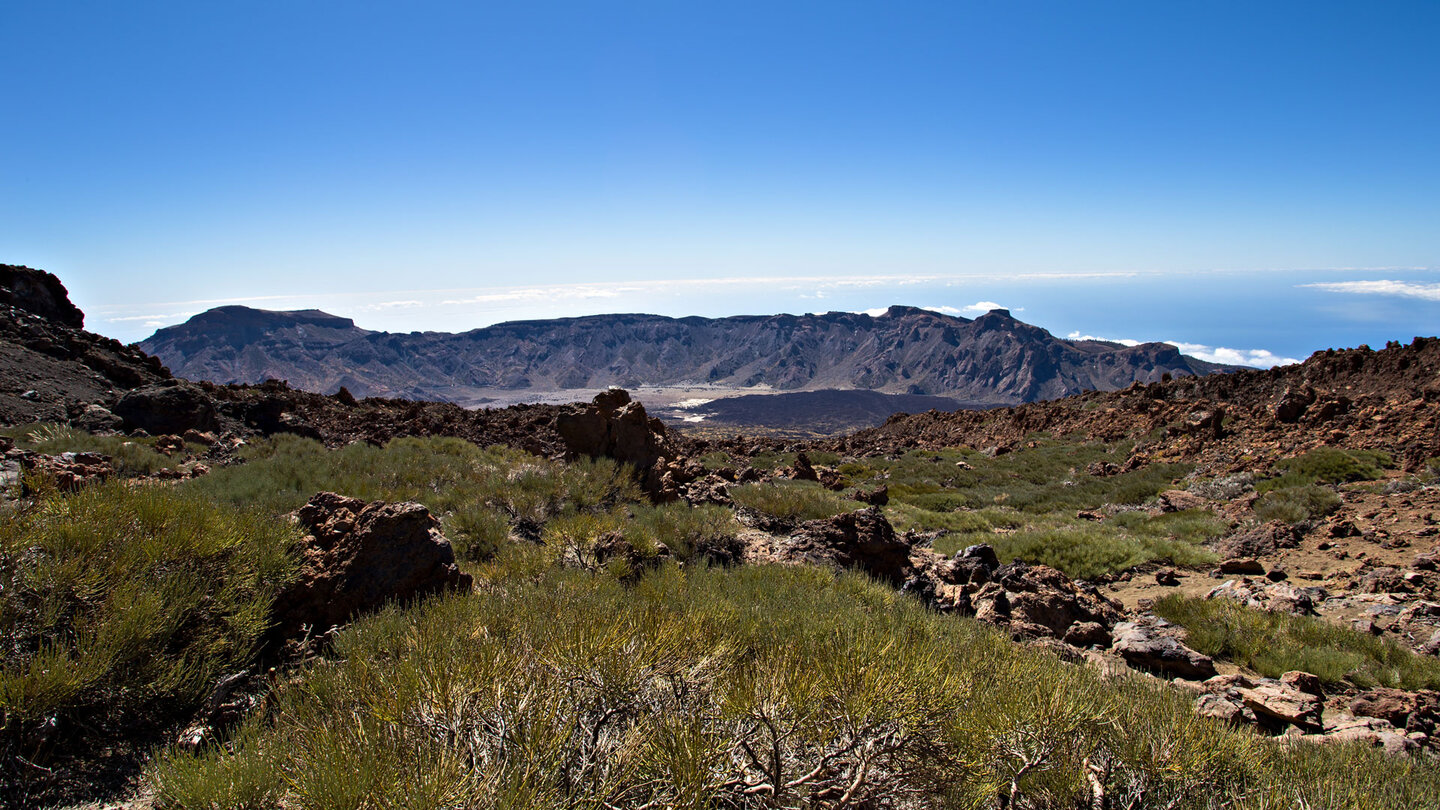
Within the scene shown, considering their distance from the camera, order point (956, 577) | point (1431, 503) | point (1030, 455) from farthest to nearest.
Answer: point (1030, 455)
point (1431, 503)
point (956, 577)

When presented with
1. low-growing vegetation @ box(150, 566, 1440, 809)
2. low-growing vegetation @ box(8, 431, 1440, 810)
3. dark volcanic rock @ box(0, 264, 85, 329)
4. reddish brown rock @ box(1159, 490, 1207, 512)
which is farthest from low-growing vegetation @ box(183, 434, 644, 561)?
dark volcanic rock @ box(0, 264, 85, 329)

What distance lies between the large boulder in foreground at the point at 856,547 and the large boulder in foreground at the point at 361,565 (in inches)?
169

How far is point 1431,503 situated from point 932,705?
42.7 feet

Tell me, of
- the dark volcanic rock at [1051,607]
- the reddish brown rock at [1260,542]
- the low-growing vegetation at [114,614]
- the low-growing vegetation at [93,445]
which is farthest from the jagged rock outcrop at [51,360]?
the reddish brown rock at [1260,542]

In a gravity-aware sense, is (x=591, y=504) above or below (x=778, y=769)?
below

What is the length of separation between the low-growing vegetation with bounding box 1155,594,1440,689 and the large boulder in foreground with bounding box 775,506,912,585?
3213mm

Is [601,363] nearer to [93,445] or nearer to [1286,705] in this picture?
[93,445]

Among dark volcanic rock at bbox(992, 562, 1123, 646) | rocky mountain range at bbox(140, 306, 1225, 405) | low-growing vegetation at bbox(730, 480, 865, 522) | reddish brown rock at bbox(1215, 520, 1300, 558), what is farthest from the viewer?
rocky mountain range at bbox(140, 306, 1225, 405)

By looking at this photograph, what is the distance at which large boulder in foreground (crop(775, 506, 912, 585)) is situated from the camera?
7.90 m

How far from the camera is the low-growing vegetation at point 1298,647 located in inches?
210

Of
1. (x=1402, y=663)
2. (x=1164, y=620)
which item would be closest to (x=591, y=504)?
(x=1164, y=620)

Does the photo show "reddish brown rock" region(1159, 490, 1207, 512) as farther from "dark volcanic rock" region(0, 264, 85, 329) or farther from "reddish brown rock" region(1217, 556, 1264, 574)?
"dark volcanic rock" region(0, 264, 85, 329)

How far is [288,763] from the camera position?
262 centimetres

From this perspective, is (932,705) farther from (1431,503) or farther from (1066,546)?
(1431,503)
